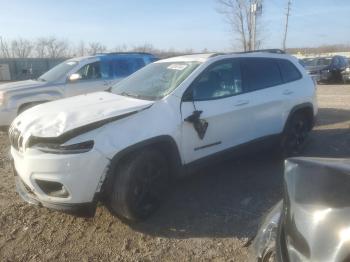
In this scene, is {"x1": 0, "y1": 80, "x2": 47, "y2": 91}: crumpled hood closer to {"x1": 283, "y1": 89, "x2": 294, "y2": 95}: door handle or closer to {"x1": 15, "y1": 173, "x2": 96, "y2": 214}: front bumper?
{"x1": 15, "y1": 173, "x2": 96, "y2": 214}: front bumper

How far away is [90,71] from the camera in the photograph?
363 inches

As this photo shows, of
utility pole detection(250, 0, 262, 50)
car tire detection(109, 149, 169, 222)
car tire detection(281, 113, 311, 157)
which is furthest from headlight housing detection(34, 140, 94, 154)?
utility pole detection(250, 0, 262, 50)

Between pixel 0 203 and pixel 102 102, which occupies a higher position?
pixel 102 102

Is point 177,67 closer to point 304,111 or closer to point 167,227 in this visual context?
point 167,227

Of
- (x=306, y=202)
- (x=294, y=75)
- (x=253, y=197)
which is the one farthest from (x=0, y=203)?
(x=294, y=75)

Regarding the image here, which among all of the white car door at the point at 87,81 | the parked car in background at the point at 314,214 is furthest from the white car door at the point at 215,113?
the white car door at the point at 87,81

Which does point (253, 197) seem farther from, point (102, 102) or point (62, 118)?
point (62, 118)

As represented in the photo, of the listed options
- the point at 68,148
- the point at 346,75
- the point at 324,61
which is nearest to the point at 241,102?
the point at 68,148

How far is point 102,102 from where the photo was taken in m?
4.21

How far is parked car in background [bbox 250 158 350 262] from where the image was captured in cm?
155

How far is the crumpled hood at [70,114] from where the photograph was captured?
11.4 ft

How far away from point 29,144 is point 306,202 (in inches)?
102

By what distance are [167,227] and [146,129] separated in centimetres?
101

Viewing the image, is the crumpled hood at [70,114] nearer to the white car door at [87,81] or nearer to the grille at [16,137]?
the grille at [16,137]
